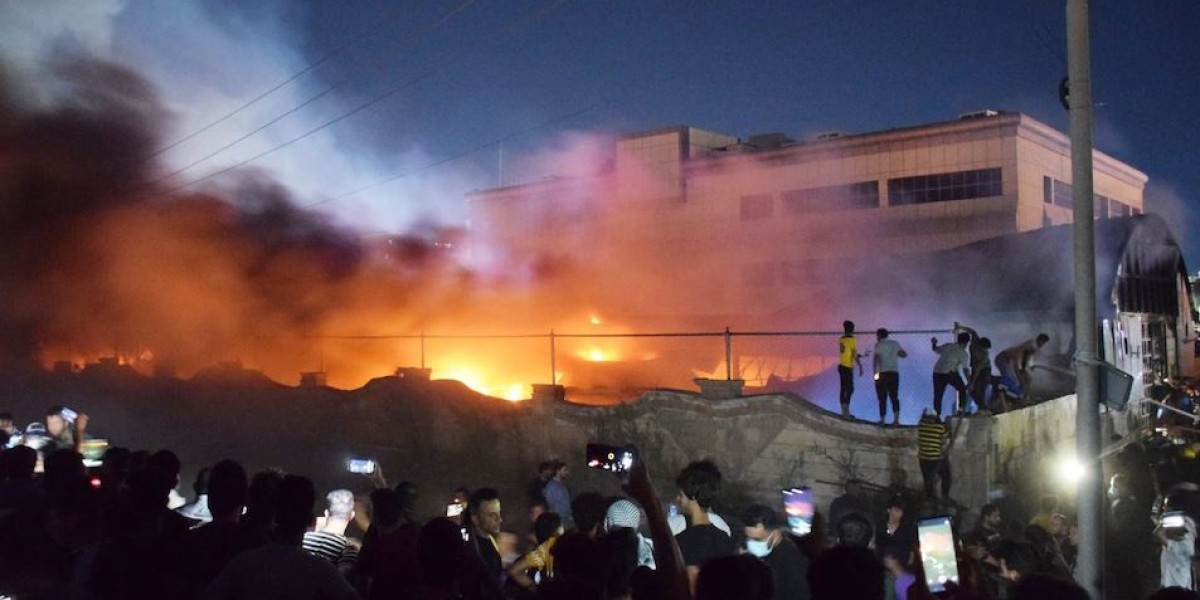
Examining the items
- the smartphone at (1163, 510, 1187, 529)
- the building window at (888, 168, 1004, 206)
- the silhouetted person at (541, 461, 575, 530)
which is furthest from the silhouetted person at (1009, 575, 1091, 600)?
the building window at (888, 168, 1004, 206)

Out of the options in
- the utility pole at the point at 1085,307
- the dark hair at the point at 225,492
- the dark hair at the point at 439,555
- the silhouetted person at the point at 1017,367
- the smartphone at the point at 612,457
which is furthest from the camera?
the silhouetted person at the point at 1017,367

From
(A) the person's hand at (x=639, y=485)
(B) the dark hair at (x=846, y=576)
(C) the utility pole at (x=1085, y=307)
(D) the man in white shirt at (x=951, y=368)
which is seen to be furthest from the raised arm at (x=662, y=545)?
(D) the man in white shirt at (x=951, y=368)

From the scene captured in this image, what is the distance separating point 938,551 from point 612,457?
1.59 meters

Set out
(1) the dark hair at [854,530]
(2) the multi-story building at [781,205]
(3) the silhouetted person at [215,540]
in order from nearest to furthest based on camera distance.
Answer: (3) the silhouetted person at [215,540] → (1) the dark hair at [854,530] → (2) the multi-story building at [781,205]

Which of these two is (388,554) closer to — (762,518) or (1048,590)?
(762,518)

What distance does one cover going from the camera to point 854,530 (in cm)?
525

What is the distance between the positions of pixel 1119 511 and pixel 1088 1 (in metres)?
5.97

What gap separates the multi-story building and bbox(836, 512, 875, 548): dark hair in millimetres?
23697

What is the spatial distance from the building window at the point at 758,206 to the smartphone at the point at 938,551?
30390mm

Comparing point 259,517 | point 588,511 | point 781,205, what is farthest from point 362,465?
point 781,205

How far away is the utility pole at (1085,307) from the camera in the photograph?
6.07 meters

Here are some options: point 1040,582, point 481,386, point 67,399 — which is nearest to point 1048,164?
point 481,386

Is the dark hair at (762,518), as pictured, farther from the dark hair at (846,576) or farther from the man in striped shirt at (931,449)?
the man in striped shirt at (931,449)

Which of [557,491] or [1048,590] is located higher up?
[1048,590]
